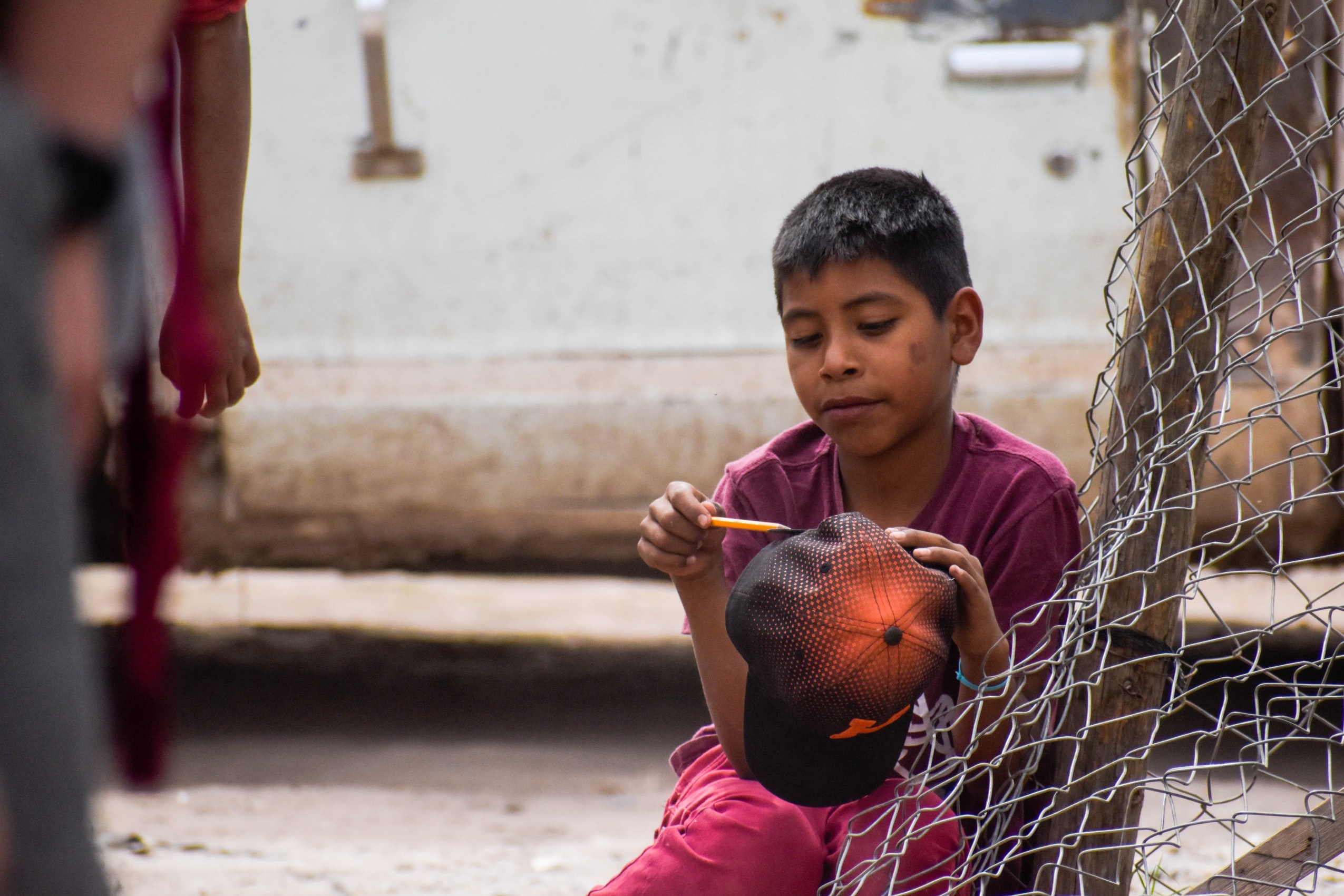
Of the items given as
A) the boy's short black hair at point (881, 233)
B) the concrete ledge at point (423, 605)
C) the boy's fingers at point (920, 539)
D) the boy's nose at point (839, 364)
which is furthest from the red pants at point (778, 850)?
the concrete ledge at point (423, 605)

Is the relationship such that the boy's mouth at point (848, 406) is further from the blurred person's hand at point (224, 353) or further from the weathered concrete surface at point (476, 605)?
the weathered concrete surface at point (476, 605)

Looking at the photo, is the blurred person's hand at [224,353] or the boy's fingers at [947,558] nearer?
the boy's fingers at [947,558]

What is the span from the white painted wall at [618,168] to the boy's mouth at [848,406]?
1.36 metres

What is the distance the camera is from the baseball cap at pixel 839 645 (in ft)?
4.84

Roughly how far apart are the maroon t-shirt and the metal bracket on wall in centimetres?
150

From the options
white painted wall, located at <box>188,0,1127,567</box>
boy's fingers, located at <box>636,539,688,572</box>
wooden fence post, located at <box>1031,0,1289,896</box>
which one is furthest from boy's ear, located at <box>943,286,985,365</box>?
white painted wall, located at <box>188,0,1127,567</box>

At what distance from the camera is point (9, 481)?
646 mm

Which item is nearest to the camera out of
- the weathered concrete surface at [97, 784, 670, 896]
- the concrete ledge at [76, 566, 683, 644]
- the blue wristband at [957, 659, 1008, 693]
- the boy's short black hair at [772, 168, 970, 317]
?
the blue wristband at [957, 659, 1008, 693]

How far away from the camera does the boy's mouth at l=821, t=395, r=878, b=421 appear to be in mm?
1786

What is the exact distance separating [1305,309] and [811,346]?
162cm

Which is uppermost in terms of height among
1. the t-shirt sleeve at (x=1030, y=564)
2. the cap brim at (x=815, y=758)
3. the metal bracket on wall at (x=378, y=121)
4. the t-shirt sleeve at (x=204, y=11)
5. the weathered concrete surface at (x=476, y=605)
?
the metal bracket on wall at (x=378, y=121)

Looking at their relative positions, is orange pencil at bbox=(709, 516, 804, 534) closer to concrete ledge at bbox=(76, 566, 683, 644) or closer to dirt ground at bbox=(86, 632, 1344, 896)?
dirt ground at bbox=(86, 632, 1344, 896)

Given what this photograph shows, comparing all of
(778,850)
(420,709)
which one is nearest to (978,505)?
(778,850)

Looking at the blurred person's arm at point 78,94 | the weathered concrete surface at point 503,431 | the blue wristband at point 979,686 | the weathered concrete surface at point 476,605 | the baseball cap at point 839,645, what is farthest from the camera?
the weathered concrete surface at point 476,605
